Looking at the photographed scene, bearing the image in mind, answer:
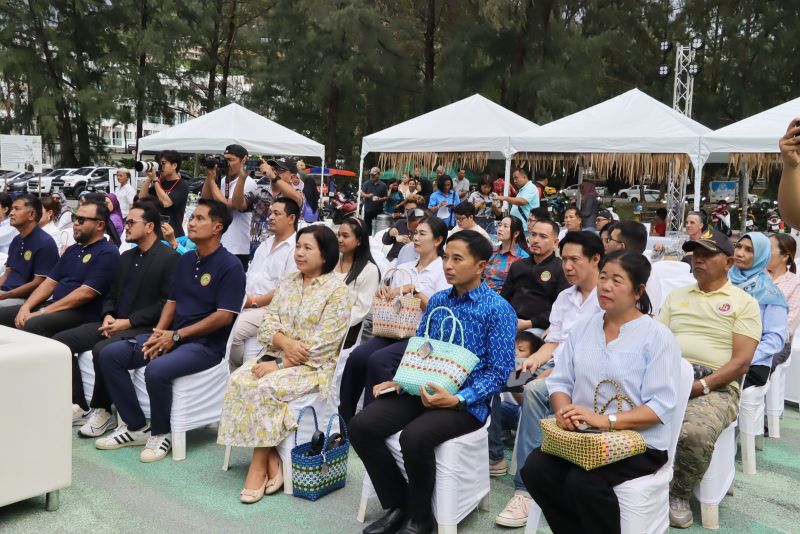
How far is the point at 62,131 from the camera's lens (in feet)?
89.6

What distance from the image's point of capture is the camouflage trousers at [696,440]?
3.12 m

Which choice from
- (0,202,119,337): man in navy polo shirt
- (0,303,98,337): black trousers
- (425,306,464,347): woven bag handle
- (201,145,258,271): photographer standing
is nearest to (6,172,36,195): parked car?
(201,145,258,271): photographer standing

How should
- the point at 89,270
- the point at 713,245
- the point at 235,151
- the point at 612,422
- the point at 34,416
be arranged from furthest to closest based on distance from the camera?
the point at 235,151
the point at 89,270
the point at 713,245
the point at 34,416
the point at 612,422

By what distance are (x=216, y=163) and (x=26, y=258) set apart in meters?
1.66

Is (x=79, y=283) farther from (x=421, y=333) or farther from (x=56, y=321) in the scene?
(x=421, y=333)

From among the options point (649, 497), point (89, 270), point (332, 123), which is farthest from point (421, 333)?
point (332, 123)

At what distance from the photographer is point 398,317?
4.19 m

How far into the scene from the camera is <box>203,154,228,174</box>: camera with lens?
6121 millimetres

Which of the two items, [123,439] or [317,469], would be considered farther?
[123,439]

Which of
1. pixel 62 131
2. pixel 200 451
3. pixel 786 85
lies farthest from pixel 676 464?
pixel 62 131

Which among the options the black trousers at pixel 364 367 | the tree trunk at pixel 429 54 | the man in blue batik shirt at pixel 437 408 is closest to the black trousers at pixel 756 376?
the man in blue batik shirt at pixel 437 408

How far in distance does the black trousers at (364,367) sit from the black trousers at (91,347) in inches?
50.6

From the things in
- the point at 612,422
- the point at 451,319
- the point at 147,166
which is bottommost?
the point at 612,422

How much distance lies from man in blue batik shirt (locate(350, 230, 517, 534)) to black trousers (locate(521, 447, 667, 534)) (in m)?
0.42
